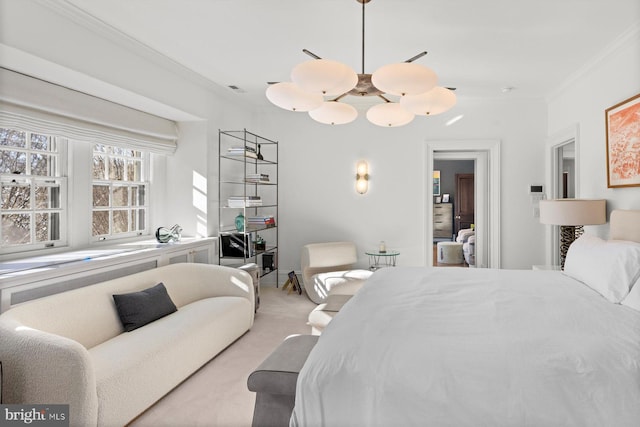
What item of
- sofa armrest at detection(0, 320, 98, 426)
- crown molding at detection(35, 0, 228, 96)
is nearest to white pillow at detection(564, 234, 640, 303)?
sofa armrest at detection(0, 320, 98, 426)

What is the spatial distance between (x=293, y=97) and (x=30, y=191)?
2.24m

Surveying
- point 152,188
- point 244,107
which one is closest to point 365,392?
point 152,188

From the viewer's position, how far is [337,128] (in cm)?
521

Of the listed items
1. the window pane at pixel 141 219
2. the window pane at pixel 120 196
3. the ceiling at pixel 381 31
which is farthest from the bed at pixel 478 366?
the window pane at pixel 141 219

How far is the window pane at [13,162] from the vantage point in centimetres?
275

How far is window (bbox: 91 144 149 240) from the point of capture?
356cm

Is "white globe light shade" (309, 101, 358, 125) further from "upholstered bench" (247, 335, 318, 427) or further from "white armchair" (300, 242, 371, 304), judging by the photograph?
"white armchair" (300, 242, 371, 304)

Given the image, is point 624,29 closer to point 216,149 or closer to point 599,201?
point 599,201

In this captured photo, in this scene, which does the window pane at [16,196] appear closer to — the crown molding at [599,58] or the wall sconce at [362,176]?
the wall sconce at [362,176]

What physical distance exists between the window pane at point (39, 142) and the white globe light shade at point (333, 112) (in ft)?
7.23

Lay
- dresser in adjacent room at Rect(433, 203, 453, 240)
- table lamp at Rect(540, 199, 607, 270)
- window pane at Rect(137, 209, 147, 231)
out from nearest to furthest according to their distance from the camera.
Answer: table lamp at Rect(540, 199, 607, 270) < window pane at Rect(137, 209, 147, 231) < dresser in adjacent room at Rect(433, 203, 453, 240)

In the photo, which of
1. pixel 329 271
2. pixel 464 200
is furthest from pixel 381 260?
pixel 464 200

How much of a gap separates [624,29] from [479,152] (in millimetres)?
2383

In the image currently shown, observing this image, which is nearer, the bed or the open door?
the bed
